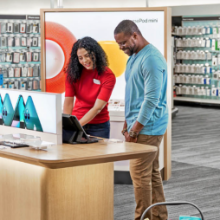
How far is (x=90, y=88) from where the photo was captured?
13.0ft

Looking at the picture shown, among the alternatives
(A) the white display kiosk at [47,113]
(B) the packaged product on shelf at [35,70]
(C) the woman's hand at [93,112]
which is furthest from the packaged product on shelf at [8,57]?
(A) the white display kiosk at [47,113]

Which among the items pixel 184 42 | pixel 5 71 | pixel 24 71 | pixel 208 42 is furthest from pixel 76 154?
pixel 184 42

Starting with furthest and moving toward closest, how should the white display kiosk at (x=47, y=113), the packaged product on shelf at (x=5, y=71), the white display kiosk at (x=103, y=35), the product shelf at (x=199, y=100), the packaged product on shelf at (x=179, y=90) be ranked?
the packaged product on shelf at (x=179, y=90)
the product shelf at (x=199, y=100)
the packaged product on shelf at (x=5, y=71)
the white display kiosk at (x=103, y=35)
the white display kiosk at (x=47, y=113)

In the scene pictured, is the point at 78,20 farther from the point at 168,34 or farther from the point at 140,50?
the point at 140,50

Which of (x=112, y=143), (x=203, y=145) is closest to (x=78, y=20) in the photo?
(x=112, y=143)

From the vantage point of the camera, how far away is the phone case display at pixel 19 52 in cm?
939

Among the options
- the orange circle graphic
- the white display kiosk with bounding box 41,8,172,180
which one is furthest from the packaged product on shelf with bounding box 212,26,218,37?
the orange circle graphic

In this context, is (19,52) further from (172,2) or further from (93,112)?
(93,112)

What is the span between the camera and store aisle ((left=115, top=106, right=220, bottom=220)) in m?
4.49

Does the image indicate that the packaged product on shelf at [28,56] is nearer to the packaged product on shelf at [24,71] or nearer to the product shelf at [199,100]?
the packaged product on shelf at [24,71]

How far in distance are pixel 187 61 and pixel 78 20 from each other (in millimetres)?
9926

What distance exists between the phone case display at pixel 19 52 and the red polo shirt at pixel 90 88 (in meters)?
5.56

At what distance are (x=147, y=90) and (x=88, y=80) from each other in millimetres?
761

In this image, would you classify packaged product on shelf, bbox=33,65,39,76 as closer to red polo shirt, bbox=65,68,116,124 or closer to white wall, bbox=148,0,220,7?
white wall, bbox=148,0,220,7
